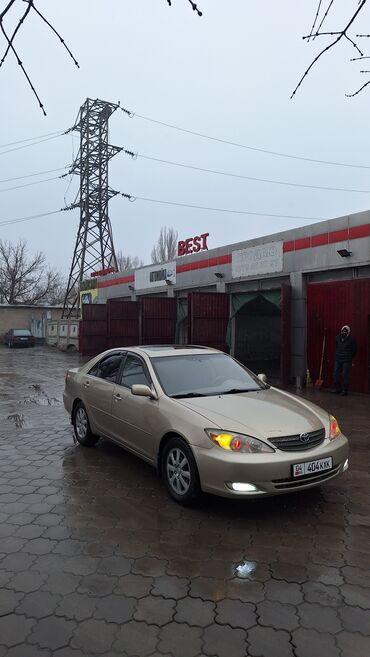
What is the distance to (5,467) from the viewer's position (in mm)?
5156

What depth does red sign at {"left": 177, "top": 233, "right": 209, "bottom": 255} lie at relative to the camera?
17.0 metres

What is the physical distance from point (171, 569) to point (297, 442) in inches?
56.9

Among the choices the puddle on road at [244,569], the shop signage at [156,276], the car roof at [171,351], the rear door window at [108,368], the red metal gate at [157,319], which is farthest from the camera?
the shop signage at [156,276]

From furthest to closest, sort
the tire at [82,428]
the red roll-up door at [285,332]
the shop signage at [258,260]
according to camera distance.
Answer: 1. the shop signage at [258,260]
2. the red roll-up door at [285,332]
3. the tire at [82,428]

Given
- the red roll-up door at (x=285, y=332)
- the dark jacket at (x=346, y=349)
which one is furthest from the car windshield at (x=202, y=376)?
the red roll-up door at (x=285, y=332)

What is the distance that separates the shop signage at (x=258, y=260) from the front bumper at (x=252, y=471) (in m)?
9.68

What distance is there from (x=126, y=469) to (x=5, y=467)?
4.47 ft

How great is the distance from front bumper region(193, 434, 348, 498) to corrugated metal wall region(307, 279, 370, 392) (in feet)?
24.4

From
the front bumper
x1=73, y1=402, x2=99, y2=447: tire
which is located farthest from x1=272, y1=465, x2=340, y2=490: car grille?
x1=73, y1=402, x2=99, y2=447: tire

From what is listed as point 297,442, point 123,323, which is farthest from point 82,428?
point 123,323

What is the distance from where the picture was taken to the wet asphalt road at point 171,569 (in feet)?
7.83

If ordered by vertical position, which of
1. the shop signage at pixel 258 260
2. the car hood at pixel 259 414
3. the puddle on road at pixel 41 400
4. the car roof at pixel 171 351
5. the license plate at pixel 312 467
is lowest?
the puddle on road at pixel 41 400

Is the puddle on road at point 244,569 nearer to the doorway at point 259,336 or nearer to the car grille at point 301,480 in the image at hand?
the car grille at point 301,480

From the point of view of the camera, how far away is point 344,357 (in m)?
10.4
